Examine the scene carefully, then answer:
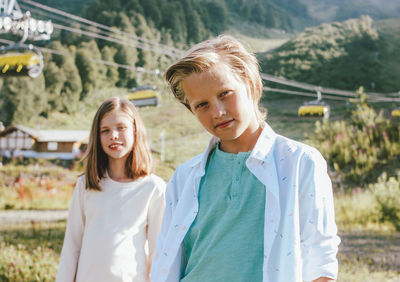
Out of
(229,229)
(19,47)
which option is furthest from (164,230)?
(19,47)

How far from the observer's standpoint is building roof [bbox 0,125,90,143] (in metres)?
4.38

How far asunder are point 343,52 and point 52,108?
3.33m

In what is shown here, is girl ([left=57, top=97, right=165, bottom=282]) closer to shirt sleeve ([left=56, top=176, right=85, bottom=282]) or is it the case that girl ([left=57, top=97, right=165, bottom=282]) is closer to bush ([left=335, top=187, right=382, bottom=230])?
shirt sleeve ([left=56, top=176, right=85, bottom=282])

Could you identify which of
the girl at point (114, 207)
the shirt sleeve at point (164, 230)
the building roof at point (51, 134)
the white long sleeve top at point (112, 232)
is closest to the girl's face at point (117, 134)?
the girl at point (114, 207)

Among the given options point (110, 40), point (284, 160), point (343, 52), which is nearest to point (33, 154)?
point (110, 40)

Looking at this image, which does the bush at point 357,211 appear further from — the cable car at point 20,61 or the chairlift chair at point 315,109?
the cable car at point 20,61

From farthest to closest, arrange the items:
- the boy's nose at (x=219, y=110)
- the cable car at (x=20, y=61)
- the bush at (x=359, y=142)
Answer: the bush at (x=359, y=142) → the cable car at (x=20, y=61) → the boy's nose at (x=219, y=110)

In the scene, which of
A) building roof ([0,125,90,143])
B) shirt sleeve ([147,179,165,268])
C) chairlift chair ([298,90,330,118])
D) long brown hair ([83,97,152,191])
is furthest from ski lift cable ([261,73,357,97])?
shirt sleeve ([147,179,165,268])

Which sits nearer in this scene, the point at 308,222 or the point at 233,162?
the point at 308,222

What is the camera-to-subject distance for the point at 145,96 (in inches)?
177

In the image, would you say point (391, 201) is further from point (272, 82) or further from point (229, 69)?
point (229, 69)

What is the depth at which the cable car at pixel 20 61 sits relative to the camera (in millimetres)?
4059

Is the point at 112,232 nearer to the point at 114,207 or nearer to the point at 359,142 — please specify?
the point at 114,207

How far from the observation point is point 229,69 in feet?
3.33
